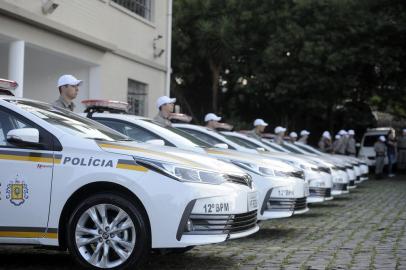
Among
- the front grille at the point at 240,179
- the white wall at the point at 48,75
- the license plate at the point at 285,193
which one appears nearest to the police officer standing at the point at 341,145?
the white wall at the point at 48,75

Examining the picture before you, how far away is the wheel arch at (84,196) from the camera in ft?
19.7

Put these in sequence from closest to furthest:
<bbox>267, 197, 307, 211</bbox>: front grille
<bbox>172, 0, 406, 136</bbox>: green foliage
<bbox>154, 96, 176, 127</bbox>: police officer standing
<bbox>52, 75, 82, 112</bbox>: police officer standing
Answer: <bbox>52, 75, 82, 112</bbox>: police officer standing
<bbox>267, 197, 307, 211</bbox>: front grille
<bbox>154, 96, 176, 127</bbox>: police officer standing
<bbox>172, 0, 406, 136</bbox>: green foliage

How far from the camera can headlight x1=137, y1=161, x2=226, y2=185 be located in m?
6.02

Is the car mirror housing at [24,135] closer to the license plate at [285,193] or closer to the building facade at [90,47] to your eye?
the license plate at [285,193]

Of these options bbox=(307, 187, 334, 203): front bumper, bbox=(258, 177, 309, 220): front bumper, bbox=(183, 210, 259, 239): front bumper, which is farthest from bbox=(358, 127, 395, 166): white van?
bbox=(183, 210, 259, 239): front bumper

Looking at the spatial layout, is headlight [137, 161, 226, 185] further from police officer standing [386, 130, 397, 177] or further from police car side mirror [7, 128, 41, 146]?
police officer standing [386, 130, 397, 177]

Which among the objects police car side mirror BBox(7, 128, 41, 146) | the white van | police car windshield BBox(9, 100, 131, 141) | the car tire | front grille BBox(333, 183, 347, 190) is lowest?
the car tire

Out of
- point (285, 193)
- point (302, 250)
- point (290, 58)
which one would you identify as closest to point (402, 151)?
point (290, 58)

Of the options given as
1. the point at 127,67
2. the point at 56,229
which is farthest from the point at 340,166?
the point at 56,229

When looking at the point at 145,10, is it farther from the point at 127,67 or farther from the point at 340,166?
the point at 340,166

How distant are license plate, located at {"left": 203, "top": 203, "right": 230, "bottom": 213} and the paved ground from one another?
2.48 ft

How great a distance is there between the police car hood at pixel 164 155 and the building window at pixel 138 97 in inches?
474

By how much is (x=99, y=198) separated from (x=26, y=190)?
65 centimetres

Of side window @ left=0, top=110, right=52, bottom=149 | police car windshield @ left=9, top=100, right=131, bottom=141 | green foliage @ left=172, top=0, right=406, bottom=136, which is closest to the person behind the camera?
side window @ left=0, top=110, right=52, bottom=149
